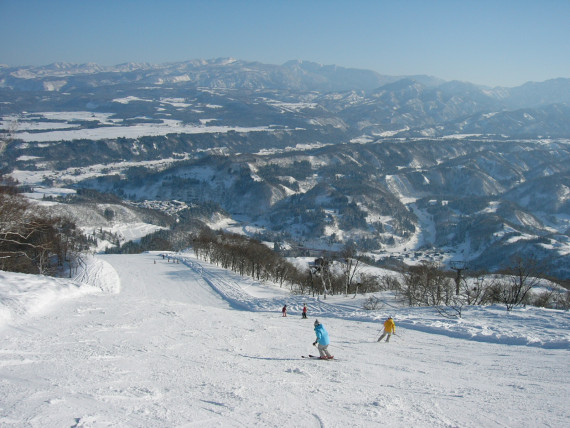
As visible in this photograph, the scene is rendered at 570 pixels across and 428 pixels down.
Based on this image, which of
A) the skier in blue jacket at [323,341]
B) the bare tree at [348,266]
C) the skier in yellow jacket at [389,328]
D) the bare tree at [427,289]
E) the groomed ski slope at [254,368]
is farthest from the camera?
the bare tree at [348,266]

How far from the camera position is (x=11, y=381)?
1150 cm

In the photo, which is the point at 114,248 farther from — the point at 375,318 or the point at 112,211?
the point at 375,318

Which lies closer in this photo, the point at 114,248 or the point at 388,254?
the point at 114,248

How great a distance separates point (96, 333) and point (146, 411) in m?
9.20

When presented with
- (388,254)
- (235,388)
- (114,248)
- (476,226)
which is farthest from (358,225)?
(235,388)

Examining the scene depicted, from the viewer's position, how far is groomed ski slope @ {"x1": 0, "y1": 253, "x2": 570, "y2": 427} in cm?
1012

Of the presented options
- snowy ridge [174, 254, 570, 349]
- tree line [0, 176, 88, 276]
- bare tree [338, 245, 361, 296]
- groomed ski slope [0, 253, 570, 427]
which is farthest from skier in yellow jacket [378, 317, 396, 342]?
bare tree [338, 245, 361, 296]

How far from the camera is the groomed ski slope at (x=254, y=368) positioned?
1012cm

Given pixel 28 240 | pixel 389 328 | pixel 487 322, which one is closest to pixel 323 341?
pixel 389 328

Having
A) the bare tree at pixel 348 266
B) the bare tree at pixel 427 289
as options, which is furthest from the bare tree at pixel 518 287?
the bare tree at pixel 348 266

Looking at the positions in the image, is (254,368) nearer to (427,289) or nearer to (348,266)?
(427,289)

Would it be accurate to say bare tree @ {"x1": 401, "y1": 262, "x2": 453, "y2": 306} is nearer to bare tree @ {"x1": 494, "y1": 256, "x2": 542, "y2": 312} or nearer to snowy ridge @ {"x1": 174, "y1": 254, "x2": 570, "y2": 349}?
bare tree @ {"x1": 494, "y1": 256, "x2": 542, "y2": 312}

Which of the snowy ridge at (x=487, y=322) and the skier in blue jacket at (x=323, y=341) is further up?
the skier in blue jacket at (x=323, y=341)

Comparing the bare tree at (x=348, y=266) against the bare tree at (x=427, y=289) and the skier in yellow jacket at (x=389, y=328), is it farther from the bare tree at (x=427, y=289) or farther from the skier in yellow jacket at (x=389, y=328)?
the skier in yellow jacket at (x=389, y=328)
